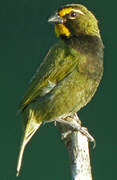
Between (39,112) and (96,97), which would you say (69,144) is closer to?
(39,112)

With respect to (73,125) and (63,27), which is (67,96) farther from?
(63,27)

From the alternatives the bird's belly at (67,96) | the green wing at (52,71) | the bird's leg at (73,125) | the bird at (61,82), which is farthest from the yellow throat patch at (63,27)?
the bird's leg at (73,125)

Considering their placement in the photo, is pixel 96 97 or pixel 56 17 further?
pixel 96 97

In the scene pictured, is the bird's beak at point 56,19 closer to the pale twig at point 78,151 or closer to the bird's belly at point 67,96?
the bird's belly at point 67,96

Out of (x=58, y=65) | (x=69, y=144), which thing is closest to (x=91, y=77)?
(x=58, y=65)

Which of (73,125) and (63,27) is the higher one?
(63,27)

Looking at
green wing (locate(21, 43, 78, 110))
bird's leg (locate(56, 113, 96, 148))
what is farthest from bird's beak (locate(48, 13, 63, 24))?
bird's leg (locate(56, 113, 96, 148))

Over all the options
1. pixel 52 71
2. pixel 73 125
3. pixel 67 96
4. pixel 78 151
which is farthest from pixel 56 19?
pixel 78 151
